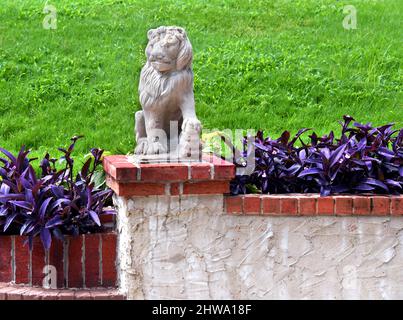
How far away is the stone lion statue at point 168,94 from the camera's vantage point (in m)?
4.37

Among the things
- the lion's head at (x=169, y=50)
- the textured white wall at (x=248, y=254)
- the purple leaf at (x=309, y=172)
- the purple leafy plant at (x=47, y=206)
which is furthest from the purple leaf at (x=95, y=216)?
the purple leaf at (x=309, y=172)

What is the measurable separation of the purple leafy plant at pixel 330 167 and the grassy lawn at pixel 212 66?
273 centimetres

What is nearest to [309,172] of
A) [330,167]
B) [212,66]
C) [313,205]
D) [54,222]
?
[330,167]

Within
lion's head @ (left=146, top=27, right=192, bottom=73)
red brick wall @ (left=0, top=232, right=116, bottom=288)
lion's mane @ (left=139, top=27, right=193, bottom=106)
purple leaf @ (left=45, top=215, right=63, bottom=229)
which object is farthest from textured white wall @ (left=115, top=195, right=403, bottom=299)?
lion's head @ (left=146, top=27, right=192, bottom=73)

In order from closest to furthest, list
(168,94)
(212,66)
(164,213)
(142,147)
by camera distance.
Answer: (164,213)
(168,94)
(142,147)
(212,66)

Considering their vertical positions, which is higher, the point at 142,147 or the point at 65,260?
the point at 142,147

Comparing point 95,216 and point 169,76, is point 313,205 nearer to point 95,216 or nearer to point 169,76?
point 169,76

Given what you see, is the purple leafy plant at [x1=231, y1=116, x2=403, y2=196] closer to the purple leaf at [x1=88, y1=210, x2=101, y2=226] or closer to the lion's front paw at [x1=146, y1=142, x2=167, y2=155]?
the lion's front paw at [x1=146, y1=142, x2=167, y2=155]

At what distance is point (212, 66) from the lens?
31.8 feet

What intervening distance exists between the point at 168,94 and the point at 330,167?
1043 mm

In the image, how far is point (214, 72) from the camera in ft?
31.5

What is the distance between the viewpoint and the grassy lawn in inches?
→ 336

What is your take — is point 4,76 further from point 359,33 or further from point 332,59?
point 359,33

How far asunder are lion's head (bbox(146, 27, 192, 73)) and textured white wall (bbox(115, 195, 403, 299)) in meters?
0.75
